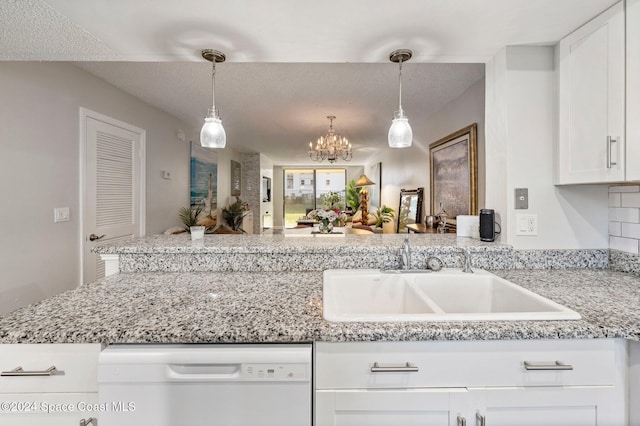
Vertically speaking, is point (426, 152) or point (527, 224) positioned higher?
point (426, 152)

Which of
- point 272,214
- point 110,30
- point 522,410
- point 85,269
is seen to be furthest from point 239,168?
point 522,410

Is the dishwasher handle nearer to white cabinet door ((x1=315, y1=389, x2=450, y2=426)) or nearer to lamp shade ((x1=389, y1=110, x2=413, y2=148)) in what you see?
white cabinet door ((x1=315, y1=389, x2=450, y2=426))

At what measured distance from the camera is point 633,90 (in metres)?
1.12

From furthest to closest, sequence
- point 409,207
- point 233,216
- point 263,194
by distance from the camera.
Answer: point 263,194
point 233,216
point 409,207

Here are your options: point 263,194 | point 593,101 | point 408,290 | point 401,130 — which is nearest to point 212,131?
point 401,130

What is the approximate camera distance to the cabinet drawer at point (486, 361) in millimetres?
860

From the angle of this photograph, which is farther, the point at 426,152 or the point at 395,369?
the point at 426,152

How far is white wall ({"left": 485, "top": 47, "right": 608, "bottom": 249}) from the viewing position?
150 centimetres

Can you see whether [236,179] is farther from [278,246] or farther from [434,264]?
[434,264]

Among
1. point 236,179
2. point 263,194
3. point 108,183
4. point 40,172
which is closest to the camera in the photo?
point 40,172

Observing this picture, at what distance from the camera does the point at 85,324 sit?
896mm

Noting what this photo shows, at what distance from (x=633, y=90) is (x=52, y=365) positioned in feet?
7.04

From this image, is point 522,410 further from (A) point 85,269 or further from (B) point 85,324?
(A) point 85,269

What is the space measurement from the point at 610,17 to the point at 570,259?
1.06 meters
